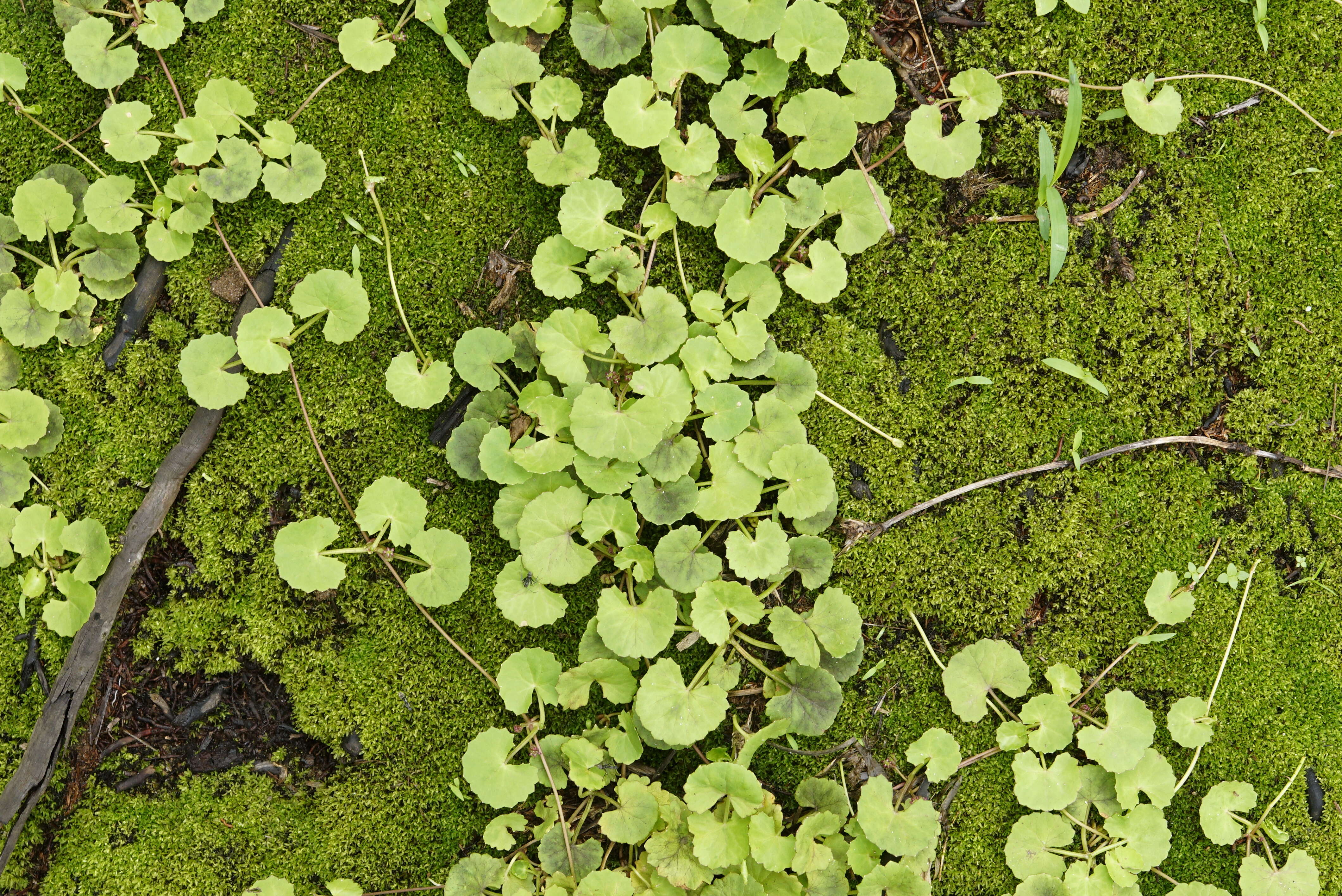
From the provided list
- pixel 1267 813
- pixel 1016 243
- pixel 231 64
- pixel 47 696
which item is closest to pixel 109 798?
pixel 47 696

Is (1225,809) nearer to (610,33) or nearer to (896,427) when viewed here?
(896,427)

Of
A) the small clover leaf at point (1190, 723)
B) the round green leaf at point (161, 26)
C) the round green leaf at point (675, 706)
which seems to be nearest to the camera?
the round green leaf at point (675, 706)

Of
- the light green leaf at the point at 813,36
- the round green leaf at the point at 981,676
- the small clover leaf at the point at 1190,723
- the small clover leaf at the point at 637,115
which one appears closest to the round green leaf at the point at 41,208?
the small clover leaf at the point at 637,115

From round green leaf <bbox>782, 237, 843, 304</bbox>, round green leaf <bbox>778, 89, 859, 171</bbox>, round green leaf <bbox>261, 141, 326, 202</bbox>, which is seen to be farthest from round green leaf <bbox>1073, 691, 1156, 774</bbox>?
round green leaf <bbox>261, 141, 326, 202</bbox>

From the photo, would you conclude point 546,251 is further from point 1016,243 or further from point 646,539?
point 1016,243

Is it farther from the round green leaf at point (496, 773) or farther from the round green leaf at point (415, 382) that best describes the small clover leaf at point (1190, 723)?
the round green leaf at point (415, 382)

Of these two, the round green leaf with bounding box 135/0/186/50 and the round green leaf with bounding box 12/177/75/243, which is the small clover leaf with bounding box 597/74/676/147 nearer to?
the round green leaf with bounding box 135/0/186/50
